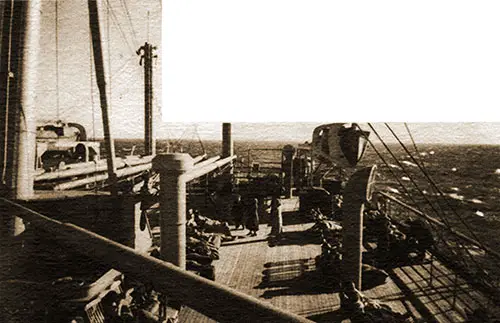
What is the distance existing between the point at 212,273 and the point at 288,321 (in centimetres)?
745

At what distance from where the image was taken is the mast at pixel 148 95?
2047cm

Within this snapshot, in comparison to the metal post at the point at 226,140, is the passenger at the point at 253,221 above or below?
below

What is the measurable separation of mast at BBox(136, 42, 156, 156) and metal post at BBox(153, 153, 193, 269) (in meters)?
16.5

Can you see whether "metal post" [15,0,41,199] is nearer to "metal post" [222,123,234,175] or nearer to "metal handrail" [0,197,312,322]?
"metal handrail" [0,197,312,322]

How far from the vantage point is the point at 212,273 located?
820cm

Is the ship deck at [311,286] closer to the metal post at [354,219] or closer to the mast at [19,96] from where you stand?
the metal post at [354,219]

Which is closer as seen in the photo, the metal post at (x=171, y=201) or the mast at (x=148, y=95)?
the metal post at (x=171, y=201)

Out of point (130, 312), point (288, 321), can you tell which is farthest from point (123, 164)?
point (288, 321)

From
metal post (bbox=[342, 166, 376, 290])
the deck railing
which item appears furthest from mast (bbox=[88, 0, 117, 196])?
the deck railing

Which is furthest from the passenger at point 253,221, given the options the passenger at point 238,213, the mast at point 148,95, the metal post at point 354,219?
the mast at point 148,95

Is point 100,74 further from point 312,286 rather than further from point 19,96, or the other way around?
point 312,286

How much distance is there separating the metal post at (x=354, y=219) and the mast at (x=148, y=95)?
621 inches

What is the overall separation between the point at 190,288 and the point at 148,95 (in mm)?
20903

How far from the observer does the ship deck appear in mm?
7574
